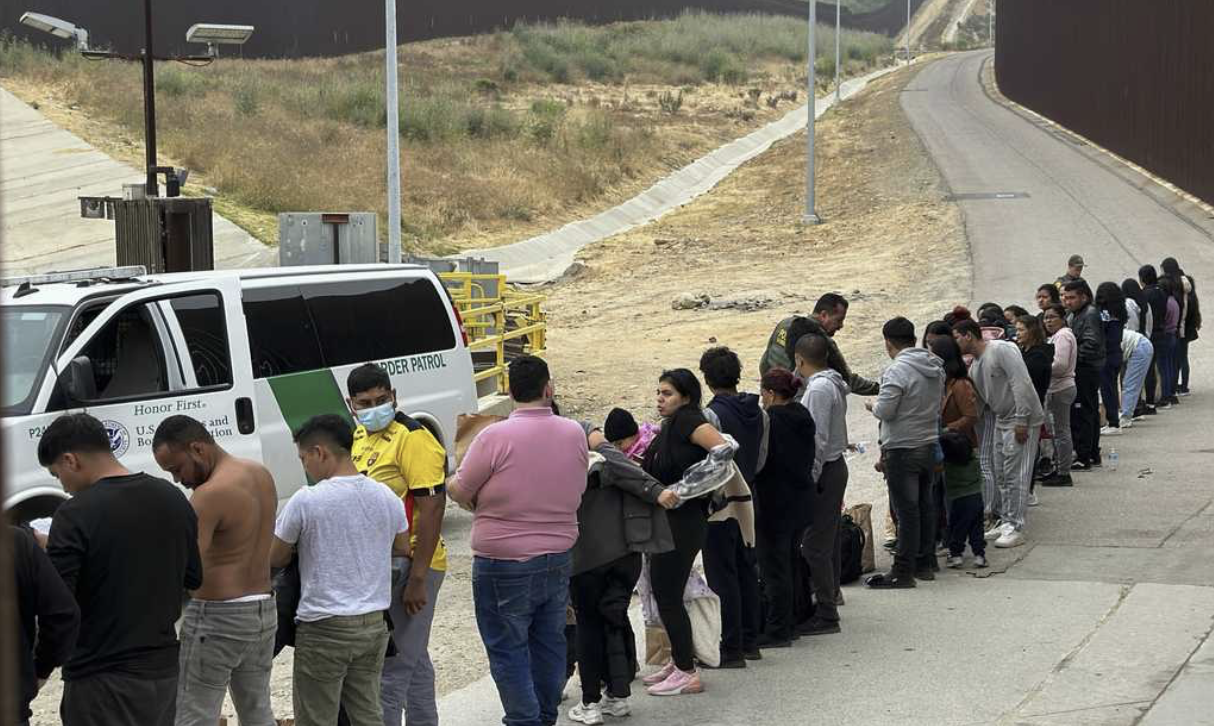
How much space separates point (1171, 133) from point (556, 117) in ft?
83.2

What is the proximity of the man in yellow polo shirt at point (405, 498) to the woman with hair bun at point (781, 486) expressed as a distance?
251 cm

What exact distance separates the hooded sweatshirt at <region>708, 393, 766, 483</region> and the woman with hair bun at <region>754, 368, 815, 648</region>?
331 millimetres

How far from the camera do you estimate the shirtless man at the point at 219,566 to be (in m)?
5.74

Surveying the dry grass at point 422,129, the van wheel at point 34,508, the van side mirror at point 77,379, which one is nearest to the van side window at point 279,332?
the van side mirror at point 77,379

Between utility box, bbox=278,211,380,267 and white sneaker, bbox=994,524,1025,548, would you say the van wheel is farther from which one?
utility box, bbox=278,211,380,267

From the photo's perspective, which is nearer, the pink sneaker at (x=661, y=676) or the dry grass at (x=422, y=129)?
the pink sneaker at (x=661, y=676)

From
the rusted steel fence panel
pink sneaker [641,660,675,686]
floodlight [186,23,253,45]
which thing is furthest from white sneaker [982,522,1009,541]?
the rusted steel fence panel

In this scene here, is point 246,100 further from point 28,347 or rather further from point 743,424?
point 743,424

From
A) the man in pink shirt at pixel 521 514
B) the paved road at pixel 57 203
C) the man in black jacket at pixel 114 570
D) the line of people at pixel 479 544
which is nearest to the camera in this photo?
the man in black jacket at pixel 114 570

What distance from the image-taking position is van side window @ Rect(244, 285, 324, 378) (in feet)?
35.8

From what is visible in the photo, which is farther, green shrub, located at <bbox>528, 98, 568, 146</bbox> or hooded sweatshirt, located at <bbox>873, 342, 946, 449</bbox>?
green shrub, located at <bbox>528, 98, 568, 146</bbox>

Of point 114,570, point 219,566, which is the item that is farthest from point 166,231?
point 114,570

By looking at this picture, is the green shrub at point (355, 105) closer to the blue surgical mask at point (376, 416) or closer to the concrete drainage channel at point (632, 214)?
the concrete drainage channel at point (632, 214)

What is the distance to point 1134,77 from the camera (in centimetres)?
4016
